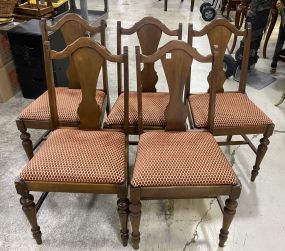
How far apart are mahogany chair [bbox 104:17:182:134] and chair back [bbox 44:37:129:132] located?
4.6 inches

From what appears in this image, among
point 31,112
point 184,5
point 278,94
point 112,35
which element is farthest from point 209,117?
point 184,5

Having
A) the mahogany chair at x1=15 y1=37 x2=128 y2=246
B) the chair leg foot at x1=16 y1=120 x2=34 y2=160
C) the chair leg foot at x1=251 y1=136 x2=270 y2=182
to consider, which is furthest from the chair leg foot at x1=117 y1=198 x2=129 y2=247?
the chair leg foot at x1=251 y1=136 x2=270 y2=182

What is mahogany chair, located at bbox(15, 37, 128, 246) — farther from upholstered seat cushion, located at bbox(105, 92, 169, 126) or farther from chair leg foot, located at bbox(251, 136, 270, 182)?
chair leg foot, located at bbox(251, 136, 270, 182)

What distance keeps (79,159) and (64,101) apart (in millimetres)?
551

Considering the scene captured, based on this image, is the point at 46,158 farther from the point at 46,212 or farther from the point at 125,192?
the point at 46,212

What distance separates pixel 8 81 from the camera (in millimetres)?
2672

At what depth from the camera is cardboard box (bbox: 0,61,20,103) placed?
2596 millimetres

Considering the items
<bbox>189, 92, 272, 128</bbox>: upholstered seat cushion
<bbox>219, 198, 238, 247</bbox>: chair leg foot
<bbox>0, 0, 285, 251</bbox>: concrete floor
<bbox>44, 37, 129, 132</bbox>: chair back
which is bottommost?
<bbox>0, 0, 285, 251</bbox>: concrete floor

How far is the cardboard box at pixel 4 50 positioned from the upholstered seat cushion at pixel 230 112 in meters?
1.78

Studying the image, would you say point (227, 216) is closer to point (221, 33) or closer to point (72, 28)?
point (221, 33)

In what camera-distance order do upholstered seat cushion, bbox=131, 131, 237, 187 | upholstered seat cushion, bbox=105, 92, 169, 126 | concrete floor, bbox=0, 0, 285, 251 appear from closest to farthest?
upholstered seat cushion, bbox=131, 131, 237, 187, concrete floor, bbox=0, 0, 285, 251, upholstered seat cushion, bbox=105, 92, 169, 126

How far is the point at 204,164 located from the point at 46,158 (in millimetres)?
707

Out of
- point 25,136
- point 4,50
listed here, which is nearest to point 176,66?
point 25,136

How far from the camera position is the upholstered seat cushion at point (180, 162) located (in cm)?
121
